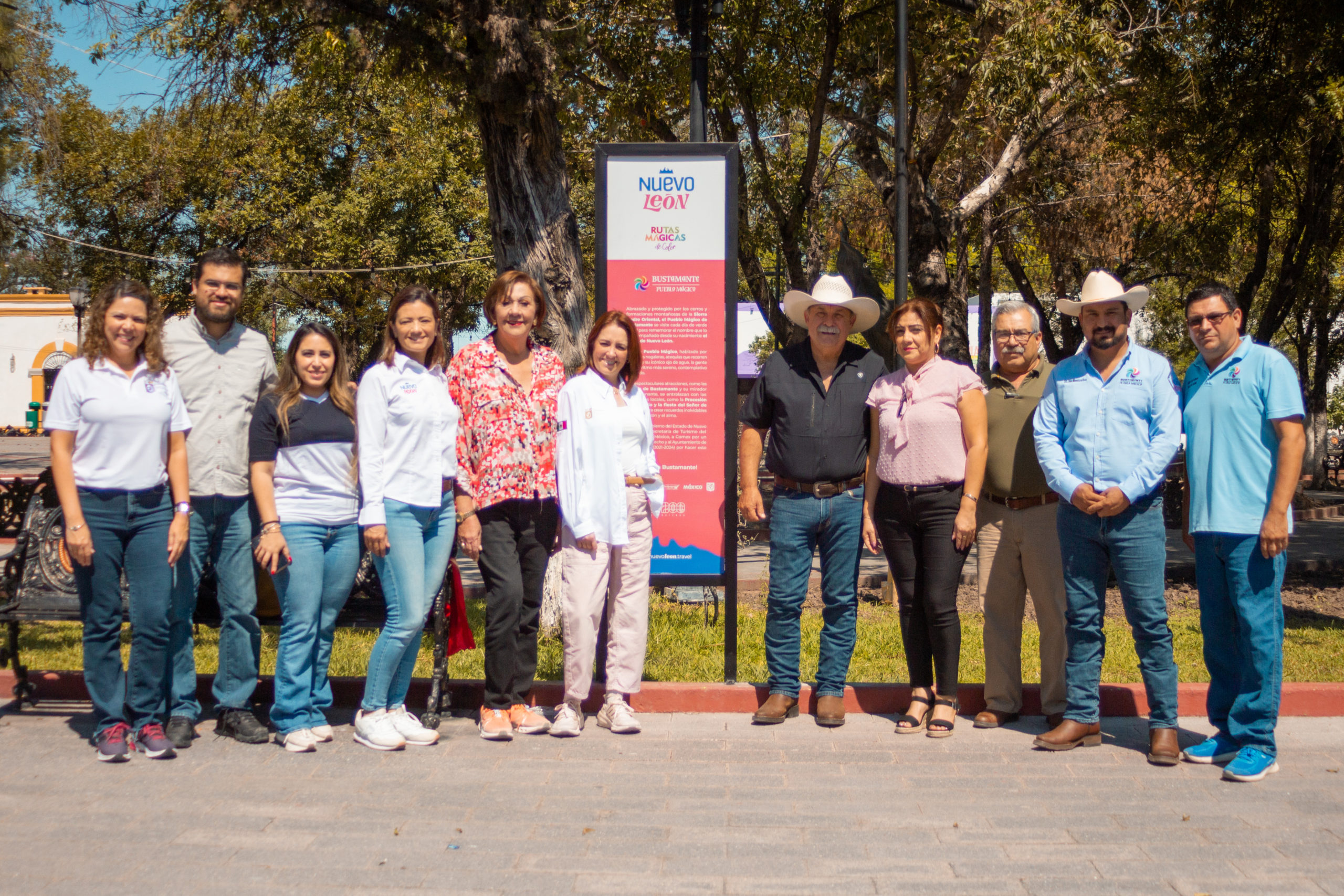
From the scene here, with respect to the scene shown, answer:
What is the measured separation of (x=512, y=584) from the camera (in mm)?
5227

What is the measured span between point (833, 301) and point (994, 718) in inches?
86.0

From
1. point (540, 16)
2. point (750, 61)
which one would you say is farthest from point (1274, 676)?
point (750, 61)

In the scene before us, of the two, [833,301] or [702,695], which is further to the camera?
[702,695]

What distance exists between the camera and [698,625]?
830cm

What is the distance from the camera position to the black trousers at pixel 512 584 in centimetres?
523

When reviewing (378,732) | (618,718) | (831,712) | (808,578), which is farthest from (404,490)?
(831,712)

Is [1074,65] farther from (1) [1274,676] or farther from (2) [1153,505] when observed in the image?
(1) [1274,676]

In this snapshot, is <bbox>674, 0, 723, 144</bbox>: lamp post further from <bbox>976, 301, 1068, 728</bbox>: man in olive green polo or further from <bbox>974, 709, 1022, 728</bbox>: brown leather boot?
<bbox>974, 709, 1022, 728</bbox>: brown leather boot

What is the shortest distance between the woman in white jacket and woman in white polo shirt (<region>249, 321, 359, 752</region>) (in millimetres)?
994

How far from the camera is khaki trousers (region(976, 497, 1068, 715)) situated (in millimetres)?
5445

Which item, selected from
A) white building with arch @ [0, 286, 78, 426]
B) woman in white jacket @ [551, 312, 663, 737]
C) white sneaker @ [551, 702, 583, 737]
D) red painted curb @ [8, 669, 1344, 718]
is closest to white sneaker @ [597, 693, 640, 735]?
woman in white jacket @ [551, 312, 663, 737]

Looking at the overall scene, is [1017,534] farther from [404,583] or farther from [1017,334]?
[404,583]

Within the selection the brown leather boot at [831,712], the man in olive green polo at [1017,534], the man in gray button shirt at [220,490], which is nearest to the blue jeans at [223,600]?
the man in gray button shirt at [220,490]

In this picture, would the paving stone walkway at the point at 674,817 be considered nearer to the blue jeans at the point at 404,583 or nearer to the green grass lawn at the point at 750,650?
the blue jeans at the point at 404,583
